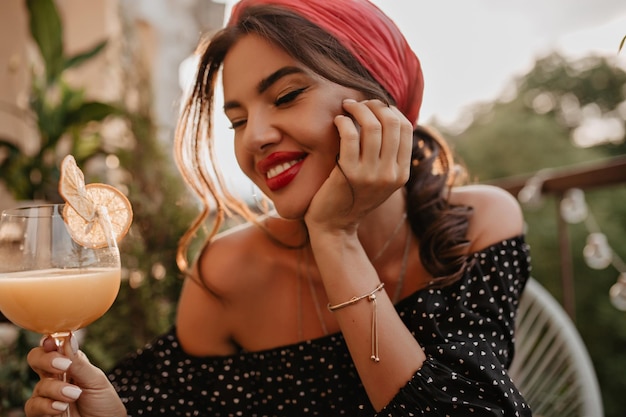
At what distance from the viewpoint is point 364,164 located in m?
1.05

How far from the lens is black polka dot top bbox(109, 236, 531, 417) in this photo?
40.3 inches

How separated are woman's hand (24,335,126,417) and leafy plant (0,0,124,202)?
8.13 feet

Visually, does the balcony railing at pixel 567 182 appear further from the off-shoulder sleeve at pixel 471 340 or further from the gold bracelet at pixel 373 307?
the gold bracelet at pixel 373 307

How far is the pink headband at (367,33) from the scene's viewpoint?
117 cm

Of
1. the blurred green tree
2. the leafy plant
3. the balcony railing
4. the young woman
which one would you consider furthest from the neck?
the blurred green tree

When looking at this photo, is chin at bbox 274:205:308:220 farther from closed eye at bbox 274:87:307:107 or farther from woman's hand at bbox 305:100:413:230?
closed eye at bbox 274:87:307:107

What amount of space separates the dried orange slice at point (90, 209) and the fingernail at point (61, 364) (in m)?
0.20

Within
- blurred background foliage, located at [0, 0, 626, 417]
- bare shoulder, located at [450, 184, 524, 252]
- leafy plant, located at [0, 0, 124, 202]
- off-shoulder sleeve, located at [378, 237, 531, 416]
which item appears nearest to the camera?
off-shoulder sleeve, located at [378, 237, 531, 416]

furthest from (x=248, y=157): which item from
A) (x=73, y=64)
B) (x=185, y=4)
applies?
(x=185, y=4)

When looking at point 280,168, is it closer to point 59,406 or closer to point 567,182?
point 59,406

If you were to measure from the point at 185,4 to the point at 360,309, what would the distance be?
423 cm

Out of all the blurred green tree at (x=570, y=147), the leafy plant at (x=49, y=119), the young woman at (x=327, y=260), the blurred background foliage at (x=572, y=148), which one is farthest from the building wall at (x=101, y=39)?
the blurred green tree at (x=570, y=147)

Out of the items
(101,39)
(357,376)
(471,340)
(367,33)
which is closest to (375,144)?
(367,33)

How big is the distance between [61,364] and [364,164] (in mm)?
621
